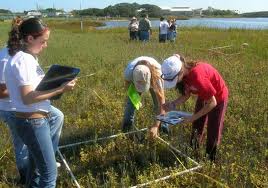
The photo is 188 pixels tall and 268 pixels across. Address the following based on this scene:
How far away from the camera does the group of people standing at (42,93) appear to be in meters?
2.87

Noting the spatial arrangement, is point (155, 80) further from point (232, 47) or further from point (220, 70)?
point (232, 47)

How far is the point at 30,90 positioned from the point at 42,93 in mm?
103

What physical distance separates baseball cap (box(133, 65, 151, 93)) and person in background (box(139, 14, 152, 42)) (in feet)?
44.1

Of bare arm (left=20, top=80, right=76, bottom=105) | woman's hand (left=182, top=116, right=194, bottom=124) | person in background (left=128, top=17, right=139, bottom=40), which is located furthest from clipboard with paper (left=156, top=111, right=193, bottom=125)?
person in background (left=128, top=17, right=139, bottom=40)

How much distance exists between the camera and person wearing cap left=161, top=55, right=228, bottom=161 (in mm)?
3588

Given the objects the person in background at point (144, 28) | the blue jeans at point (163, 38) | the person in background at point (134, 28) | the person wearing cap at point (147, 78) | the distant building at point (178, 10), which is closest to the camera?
the person wearing cap at point (147, 78)

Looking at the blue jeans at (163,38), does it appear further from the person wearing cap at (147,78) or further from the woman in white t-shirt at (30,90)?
the woman in white t-shirt at (30,90)

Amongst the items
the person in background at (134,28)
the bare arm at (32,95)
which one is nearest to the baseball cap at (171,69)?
the bare arm at (32,95)

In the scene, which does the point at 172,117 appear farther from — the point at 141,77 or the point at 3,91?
the point at 3,91

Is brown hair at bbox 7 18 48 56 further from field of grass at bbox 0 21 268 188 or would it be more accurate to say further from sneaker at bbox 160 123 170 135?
sneaker at bbox 160 123 170 135

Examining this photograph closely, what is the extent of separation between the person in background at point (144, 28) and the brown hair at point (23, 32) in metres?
14.6

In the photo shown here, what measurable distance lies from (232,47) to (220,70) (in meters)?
6.01

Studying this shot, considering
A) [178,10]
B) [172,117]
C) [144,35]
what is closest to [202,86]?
[172,117]

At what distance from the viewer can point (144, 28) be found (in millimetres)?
17438
